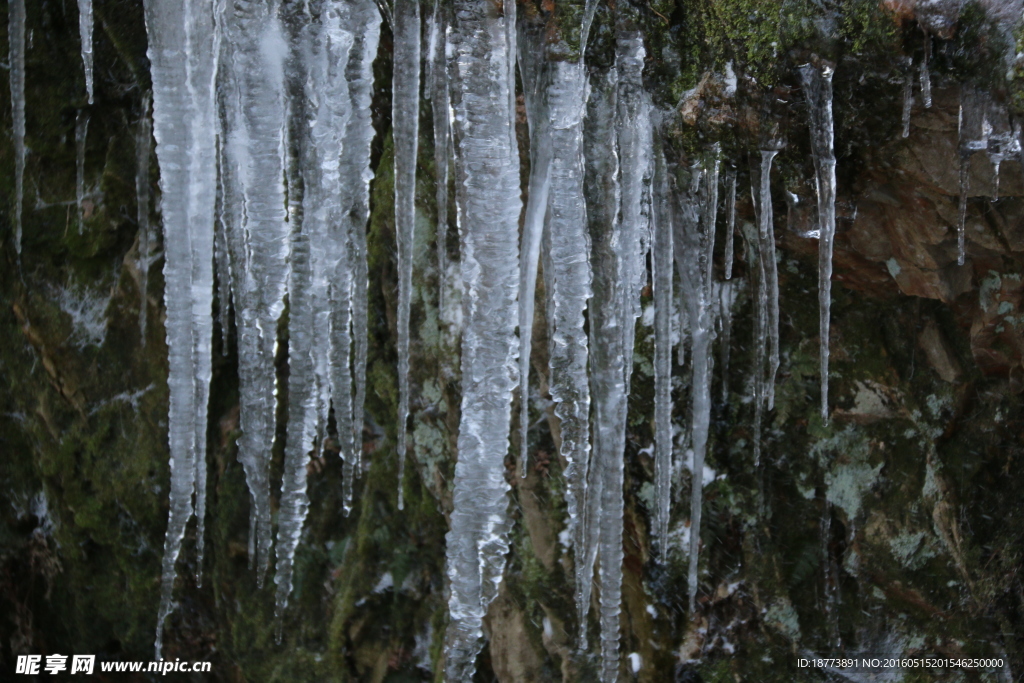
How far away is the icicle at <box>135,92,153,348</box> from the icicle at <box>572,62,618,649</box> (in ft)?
6.43

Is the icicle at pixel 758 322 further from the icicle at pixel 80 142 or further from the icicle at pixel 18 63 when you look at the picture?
the icicle at pixel 80 142

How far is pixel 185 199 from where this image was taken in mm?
1987

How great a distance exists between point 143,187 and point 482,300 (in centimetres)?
190

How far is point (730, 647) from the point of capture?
274 cm

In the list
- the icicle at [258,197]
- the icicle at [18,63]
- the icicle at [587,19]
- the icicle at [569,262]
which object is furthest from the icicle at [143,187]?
the icicle at [587,19]

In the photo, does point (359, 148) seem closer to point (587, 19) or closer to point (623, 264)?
point (587, 19)

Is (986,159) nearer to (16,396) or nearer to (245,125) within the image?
(245,125)

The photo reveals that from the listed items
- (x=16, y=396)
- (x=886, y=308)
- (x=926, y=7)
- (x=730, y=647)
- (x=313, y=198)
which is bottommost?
(x=730, y=647)

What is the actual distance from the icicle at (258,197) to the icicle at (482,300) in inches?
20.3

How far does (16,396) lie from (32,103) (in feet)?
4.55

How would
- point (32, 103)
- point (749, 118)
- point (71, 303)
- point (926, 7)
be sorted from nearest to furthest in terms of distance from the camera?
point (926, 7) → point (749, 118) → point (32, 103) → point (71, 303)

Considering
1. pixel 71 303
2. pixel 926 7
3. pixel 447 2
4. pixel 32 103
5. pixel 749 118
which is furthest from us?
pixel 71 303

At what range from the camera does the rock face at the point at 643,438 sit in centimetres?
209

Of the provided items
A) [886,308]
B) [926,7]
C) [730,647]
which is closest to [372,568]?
[730,647]
